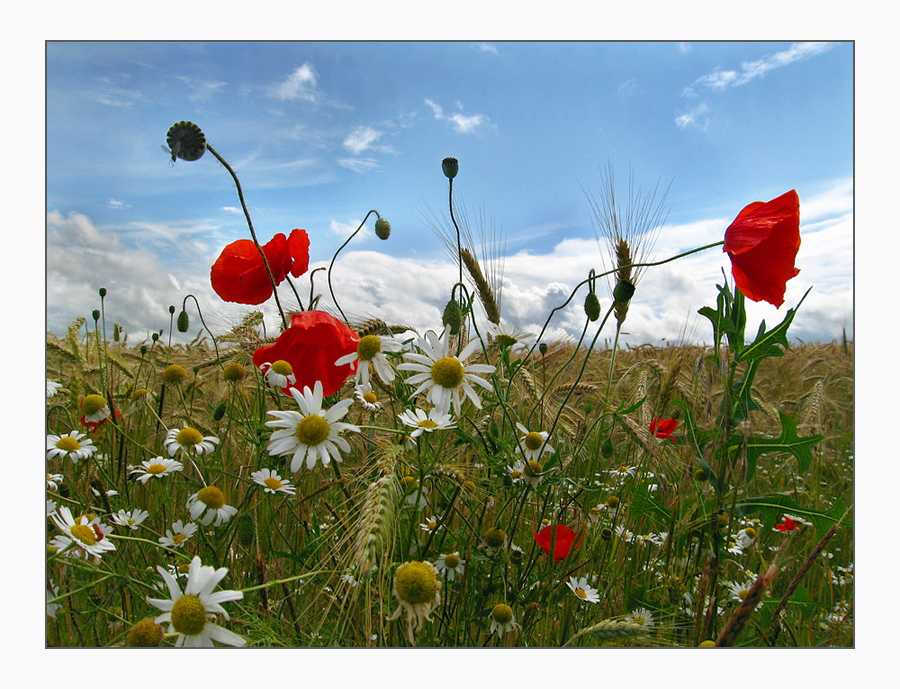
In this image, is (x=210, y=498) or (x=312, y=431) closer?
(x=312, y=431)

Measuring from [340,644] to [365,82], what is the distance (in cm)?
129

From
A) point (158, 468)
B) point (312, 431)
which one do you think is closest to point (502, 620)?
point (312, 431)

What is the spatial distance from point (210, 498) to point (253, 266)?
503mm

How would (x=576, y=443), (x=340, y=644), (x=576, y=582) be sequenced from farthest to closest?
A: (x=576, y=443)
(x=576, y=582)
(x=340, y=644)

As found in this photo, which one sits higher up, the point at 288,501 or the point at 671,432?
the point at 671,432

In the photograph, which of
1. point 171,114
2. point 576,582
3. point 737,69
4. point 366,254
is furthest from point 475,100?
point 576,582

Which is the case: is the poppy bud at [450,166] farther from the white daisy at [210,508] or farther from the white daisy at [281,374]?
the white daisy at [210,508]

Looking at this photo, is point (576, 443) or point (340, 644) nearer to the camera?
point (340, 644)

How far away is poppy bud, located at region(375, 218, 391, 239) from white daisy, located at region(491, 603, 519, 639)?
2.81ft

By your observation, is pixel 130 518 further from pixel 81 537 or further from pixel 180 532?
pixel 81 537

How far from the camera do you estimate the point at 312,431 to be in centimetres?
94

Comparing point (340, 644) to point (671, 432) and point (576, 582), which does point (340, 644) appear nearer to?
point (576, 582)

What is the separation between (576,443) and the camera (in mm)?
1393

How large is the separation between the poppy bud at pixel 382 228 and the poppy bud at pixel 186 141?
17.8 inches
